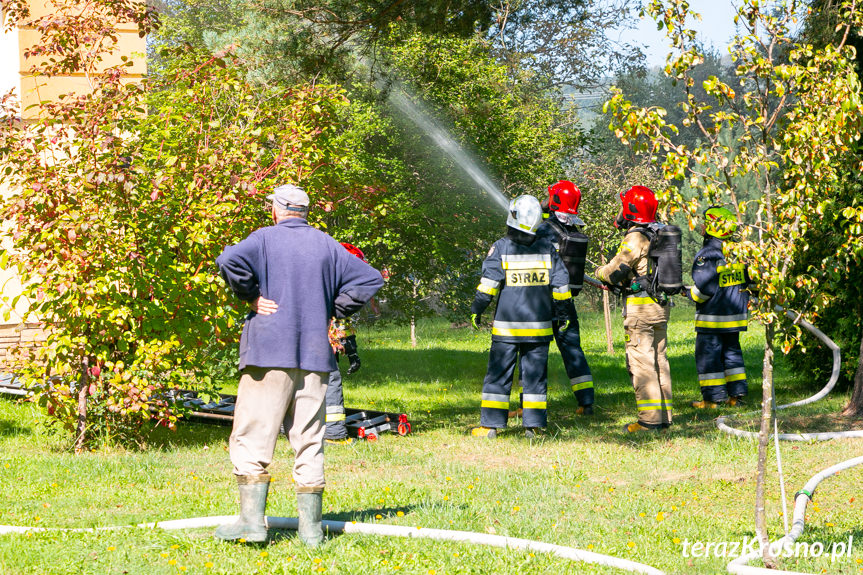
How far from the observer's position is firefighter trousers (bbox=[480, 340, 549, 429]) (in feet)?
28.5

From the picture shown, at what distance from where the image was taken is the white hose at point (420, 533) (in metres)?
4.55

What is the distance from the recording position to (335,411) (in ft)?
28.1

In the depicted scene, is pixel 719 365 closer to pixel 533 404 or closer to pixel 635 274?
pixel 635 274

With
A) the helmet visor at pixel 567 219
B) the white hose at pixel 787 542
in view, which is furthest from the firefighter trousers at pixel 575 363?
the white hose at pixel 787 542

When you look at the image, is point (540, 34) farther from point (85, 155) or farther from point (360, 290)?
point (360, 290)

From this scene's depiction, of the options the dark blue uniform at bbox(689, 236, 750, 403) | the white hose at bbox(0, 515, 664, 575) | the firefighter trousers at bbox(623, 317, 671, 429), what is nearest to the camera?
the white hose at bbox(0, 515, 664, 575)

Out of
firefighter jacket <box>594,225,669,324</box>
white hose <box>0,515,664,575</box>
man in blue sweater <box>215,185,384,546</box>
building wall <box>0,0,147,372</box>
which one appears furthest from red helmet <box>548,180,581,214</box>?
white hose <box>0,515,664,575</box>

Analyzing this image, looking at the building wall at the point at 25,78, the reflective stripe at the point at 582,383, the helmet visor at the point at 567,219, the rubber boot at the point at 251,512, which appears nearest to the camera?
the rubber boot at the point at 251,512

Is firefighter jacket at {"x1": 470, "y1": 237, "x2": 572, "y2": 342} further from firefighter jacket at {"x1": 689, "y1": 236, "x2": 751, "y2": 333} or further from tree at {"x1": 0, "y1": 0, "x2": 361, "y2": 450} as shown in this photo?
firefighter jacket at {"x1": 689, "y1": 236, "x2": 751, "y2": 333}

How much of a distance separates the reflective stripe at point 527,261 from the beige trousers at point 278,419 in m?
4.03

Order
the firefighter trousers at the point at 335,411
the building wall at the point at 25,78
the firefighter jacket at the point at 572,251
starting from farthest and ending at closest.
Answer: the building wall at the point at 25,78 → the firefighter jacket at the point at 572,251 → the firefighter trousers at the point at 335,411

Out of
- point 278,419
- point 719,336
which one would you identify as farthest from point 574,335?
point 278,419

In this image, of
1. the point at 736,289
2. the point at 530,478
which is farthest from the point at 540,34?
the point at 530,478

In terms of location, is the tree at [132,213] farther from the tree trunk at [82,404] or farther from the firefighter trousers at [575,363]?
the firefighter trousers at [575,363]
